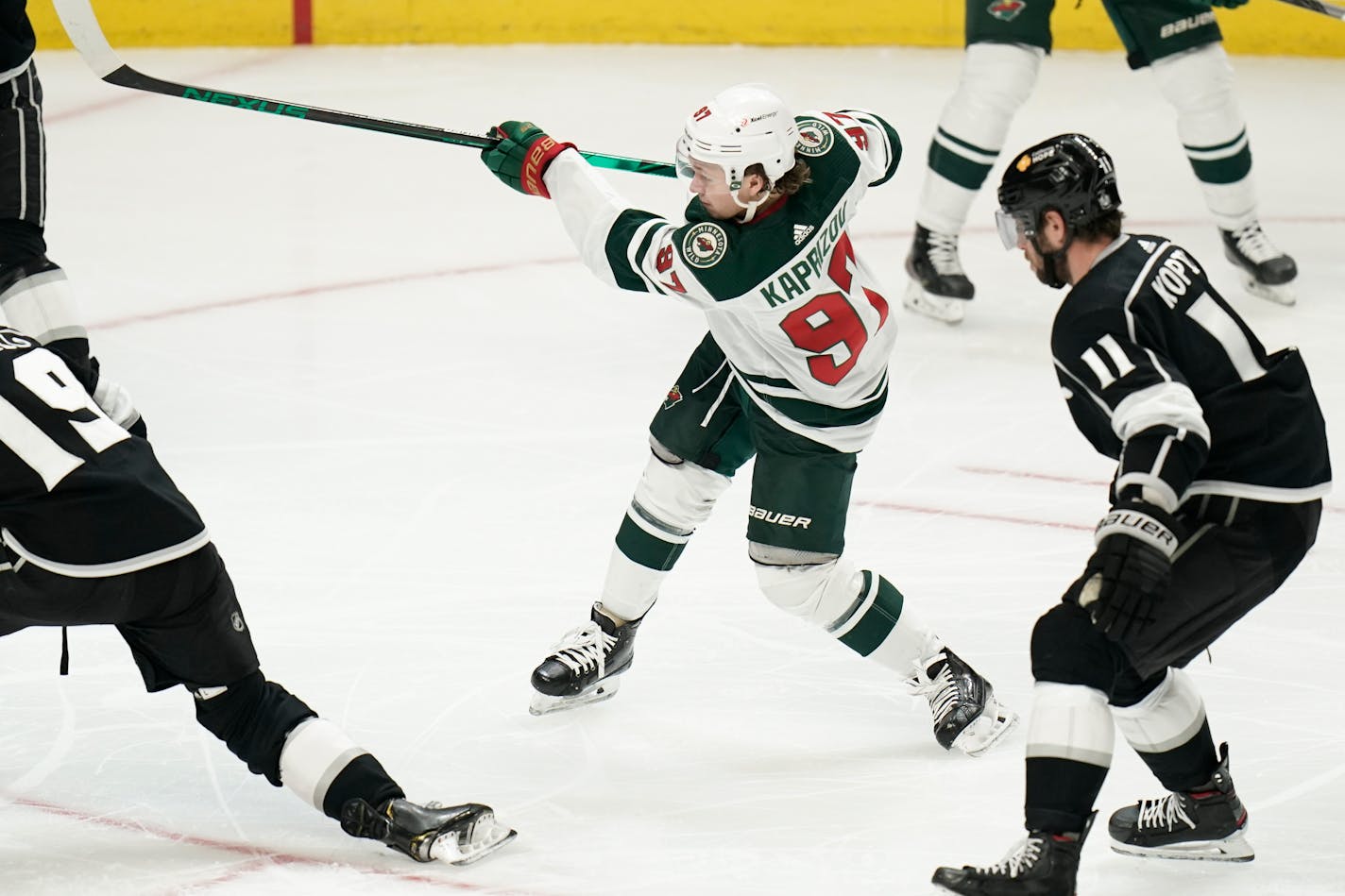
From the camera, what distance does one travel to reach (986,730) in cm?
304

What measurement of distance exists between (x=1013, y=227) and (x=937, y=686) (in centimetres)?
87

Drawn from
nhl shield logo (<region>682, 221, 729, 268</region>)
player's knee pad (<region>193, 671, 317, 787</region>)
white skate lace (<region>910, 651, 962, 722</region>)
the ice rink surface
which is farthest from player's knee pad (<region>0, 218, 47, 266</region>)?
white skate lace (<region>910, 651, 962, 722</region>)

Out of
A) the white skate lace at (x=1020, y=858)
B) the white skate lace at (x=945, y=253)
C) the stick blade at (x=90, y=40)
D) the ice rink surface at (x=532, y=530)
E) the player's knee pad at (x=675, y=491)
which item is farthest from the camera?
the white skate lace at (x=945, y=253)

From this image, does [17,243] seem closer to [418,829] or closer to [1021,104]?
[418,829]

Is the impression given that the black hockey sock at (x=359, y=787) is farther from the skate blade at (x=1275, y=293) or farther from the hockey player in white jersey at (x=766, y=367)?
the skate blade at (x=1275, y=293)

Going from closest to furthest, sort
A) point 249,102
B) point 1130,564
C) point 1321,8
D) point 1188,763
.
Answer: point 1130,564
point 1188,763
point 249,102
point 1321,8

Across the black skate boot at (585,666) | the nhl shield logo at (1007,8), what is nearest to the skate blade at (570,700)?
the black skate boot at (585,666)

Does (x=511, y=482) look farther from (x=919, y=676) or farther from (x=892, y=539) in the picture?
(x=919, y=676)

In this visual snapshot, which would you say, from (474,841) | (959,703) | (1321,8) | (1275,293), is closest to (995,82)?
(1321,8)

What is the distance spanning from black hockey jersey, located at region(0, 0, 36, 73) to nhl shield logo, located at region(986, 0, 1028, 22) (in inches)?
97.9

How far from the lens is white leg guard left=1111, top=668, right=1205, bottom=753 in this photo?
2.55m

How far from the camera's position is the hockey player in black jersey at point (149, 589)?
244cm

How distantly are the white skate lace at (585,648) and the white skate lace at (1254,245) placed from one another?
2.84 m

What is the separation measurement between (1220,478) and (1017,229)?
0.41m
